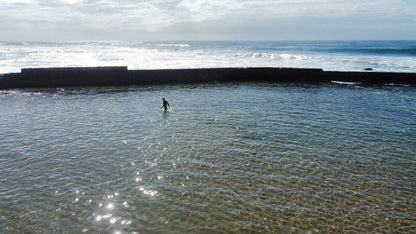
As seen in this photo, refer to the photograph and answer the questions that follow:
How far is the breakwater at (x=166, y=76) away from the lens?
880 inches

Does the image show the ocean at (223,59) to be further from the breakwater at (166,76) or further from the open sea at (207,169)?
the open sea at (207,169)

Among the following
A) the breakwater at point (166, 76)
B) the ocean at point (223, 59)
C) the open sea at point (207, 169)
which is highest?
the ocean at point (223, 59)

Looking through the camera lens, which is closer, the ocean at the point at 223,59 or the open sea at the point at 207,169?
the open sea at the point at 207,169

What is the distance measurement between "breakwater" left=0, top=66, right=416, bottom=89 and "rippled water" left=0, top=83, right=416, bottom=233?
7.89 metres

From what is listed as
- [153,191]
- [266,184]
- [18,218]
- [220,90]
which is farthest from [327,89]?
[18,218]

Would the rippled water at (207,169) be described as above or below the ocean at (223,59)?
below

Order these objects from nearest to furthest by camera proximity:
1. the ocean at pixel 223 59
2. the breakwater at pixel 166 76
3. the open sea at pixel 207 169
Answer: the open sea at pixel 207 169
the breakwater at pixel 166 76
the ocean at pixel 223 59

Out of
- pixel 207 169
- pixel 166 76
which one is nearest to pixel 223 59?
pixel 166 76

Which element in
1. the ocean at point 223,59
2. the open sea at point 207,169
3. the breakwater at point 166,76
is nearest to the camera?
the open sea at point 207,169

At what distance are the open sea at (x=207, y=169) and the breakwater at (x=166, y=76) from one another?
7.20 meters

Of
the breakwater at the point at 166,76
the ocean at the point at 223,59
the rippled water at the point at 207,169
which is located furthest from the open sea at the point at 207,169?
the ocean at the point at 223,59

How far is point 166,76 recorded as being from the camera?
978 inches

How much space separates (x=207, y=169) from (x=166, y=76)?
17879 millimetres

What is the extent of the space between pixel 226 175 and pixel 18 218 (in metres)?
5.20
